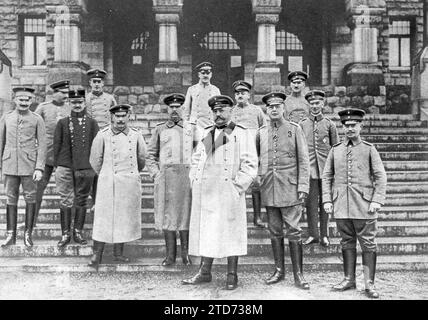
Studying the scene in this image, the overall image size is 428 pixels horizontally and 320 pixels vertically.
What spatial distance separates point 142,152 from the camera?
6469 mm

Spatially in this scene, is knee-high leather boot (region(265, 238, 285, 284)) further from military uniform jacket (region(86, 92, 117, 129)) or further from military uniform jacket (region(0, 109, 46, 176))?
military uniform jacket (region(86, 92, 117, 129))

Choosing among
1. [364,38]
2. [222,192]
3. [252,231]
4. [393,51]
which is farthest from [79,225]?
[393,51]

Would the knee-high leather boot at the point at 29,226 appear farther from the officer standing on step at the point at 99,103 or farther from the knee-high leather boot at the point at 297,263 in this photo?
the knee-high leather boot at the point at 297,263

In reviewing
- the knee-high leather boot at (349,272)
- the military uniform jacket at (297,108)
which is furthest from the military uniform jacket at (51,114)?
the knee-high leather boot at (349,272)

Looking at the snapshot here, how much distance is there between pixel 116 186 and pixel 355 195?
2754mm

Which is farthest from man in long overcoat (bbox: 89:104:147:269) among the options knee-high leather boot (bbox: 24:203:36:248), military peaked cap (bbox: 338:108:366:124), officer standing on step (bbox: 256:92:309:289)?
military peaked cap (bbox: 338:108:366:124)

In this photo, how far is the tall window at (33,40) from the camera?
16641 millimetres

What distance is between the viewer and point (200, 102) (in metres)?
7.61

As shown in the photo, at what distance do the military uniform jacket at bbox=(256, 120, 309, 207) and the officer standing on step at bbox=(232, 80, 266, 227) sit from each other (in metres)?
1.12

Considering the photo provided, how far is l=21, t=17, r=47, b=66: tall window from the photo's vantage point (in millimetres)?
16641

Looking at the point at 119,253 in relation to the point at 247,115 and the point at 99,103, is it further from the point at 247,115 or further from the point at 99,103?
the point at 247,115

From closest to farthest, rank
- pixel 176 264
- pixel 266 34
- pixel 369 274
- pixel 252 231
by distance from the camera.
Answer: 1. pixel 369 274
2. pixel 176 264
3. pixel 252 231
4. pixel 266 34

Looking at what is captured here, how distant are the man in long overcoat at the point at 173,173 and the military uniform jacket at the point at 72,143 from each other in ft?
2.75

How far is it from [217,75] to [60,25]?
4.91 meters
